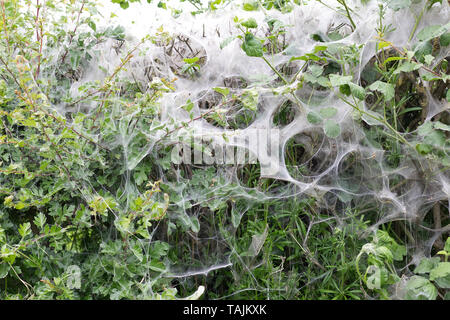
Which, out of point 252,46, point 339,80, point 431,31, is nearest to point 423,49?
point 431,31

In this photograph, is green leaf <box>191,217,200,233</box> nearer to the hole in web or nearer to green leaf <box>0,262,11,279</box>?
the hole in web

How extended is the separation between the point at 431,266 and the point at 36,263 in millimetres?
1746

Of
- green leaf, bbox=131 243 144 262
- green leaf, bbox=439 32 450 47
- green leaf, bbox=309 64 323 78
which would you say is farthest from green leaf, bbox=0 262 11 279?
green leaf, bbox=439 32 450 47

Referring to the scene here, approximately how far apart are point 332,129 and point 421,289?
31.1 inches

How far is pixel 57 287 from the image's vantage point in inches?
65.8

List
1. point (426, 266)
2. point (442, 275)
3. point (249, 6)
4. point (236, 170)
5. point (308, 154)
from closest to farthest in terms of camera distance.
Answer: point (442, 275), point (426, 266), point (249, 6), point (236, 170), point (308, 154)

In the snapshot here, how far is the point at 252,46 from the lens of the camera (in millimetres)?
1829

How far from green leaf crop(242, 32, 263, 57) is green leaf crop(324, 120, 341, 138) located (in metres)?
0.47

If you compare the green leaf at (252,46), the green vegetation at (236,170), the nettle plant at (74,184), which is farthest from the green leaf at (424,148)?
the nettle plant at (74,184)

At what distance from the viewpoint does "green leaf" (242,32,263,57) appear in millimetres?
1825

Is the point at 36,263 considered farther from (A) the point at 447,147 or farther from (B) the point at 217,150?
(A) the point at 447,147

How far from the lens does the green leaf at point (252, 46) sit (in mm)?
1825

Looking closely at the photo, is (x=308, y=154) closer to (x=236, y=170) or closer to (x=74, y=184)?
(x=236, y=170)
